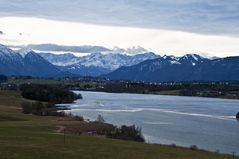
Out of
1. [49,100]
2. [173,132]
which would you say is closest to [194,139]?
[173,132]

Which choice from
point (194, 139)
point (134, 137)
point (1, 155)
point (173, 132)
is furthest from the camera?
point (173, 132)

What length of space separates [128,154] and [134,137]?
27894 millimetres

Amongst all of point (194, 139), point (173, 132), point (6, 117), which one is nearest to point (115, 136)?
point (194, 139)

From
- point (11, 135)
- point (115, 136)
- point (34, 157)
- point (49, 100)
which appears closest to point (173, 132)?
point (115, 136)

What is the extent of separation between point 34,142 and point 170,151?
41.5 ft

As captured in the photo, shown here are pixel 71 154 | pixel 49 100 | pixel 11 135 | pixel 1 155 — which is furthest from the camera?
pixel 49 100

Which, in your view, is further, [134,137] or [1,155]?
[134,137]

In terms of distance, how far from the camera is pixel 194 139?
273 ft

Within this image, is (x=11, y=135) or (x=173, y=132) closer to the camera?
(x=11, y=135)

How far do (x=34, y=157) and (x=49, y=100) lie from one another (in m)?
156

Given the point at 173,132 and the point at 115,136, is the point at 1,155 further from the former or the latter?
the point at 173,132

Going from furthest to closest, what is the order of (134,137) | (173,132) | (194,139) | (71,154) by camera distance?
1. (173,132)
2. (194,139)
3. (134,137)
4. (71,154)

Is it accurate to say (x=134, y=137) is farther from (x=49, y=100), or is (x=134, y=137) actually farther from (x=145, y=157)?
(x=49, y=100)

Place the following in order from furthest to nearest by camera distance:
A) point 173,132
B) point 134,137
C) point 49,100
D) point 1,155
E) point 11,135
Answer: point 49,100
point 173,132
point 134,137
point 11,135
point 1,155
